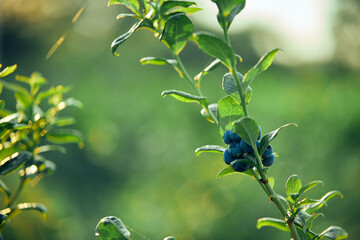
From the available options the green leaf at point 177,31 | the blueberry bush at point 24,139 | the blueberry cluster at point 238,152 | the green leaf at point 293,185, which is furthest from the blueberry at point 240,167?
the blueberry bush at point 24,139

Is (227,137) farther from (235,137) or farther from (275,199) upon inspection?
(275,199)

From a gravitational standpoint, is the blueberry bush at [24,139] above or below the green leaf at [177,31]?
below

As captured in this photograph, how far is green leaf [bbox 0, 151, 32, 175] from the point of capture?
0.72m

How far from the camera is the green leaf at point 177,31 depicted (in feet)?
1.99

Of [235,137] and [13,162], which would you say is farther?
[13,162]

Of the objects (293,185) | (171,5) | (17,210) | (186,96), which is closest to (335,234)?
(293,185)

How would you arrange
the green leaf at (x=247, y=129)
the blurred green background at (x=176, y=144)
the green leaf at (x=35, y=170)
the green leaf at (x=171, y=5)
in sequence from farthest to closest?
the blurred green background at (x=176, y=144) → the green leaf at (x=35, y=170) → the green leaf at (x=171, y=5) → the green leaf at (x=247, y=129)

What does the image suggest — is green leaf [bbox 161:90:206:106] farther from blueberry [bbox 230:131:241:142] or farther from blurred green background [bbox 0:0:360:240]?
blurred green background [bbox 0:0:360:240]

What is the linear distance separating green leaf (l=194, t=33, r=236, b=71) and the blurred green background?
2.47 m

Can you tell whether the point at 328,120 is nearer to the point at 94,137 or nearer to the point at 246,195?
the point at 246,195

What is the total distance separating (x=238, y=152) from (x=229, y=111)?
0.21 feet

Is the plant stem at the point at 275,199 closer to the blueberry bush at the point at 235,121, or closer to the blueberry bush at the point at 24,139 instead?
the blueberry bush at the point at 235,121

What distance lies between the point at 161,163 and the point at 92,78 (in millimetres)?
2150

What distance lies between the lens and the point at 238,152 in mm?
562
